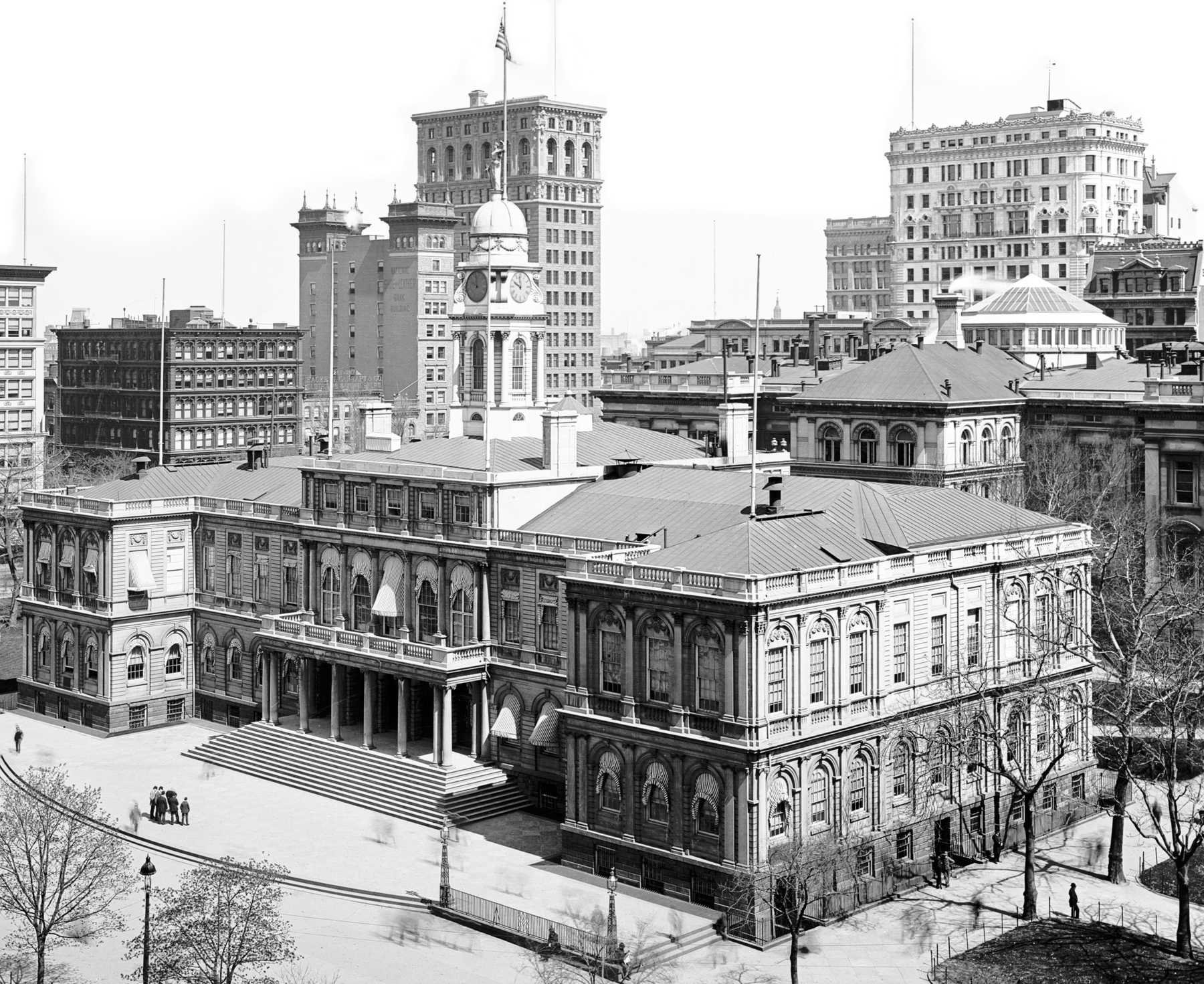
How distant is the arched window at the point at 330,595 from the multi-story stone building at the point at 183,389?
79.1 m

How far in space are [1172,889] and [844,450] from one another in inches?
2095

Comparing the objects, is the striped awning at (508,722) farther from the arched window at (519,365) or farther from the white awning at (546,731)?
the arched window at (519,365)

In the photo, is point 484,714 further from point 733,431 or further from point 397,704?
point 733,431

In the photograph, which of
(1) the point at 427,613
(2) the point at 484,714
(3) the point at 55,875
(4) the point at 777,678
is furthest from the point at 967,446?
(3) the point at 55,875

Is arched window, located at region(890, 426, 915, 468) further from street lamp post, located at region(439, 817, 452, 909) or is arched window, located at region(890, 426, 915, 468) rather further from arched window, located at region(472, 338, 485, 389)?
street lamp post, located at region(439, 817, 452, 909)

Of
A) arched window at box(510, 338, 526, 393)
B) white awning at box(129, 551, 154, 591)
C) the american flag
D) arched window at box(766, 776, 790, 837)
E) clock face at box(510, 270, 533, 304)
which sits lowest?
arched window at box(766, 776, 790, 837)

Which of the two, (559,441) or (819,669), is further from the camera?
(559,441)

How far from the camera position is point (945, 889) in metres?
67.1

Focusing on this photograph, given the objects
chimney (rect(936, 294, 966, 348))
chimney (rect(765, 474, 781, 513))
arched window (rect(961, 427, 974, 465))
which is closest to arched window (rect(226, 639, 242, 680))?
chimney (rect(765, 474, 781, 513))

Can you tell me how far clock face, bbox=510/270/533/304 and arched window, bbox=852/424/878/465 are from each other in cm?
2916

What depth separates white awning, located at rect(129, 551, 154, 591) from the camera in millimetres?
94688

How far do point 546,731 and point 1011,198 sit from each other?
127153 millimetres

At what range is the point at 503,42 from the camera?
96.6 m

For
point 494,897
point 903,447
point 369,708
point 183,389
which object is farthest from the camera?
point 183,389
